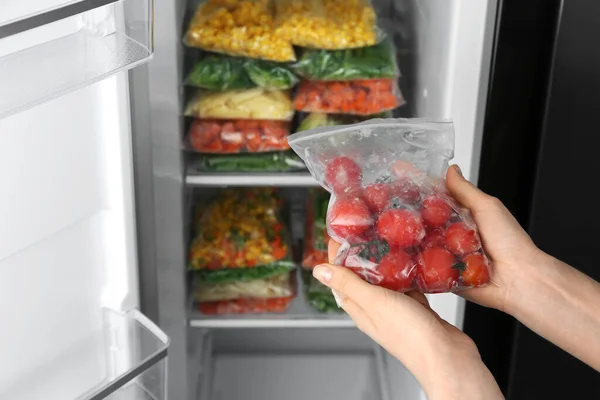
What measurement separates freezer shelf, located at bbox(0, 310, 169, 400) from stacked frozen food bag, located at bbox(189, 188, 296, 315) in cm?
45

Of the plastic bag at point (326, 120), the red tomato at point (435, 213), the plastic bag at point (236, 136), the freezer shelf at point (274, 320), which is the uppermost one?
the red tomato at point (435, 213)

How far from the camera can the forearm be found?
3.82 feet

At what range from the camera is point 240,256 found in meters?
1.80

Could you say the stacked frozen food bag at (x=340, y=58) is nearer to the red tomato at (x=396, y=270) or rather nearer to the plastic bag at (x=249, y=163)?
the plastic bag at (x=249, y=163)

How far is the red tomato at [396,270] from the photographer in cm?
109

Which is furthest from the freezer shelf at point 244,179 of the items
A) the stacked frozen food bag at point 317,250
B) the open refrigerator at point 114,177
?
the stacked frozen food bag at point 317,250

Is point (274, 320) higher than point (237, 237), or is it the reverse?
point (237, 237)

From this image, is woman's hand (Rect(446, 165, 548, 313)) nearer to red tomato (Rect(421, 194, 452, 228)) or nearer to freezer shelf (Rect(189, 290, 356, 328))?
red tomato (Rect(421, 194, 452, 228))

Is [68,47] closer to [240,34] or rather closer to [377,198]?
[377,198]

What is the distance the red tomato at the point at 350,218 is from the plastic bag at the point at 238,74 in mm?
564

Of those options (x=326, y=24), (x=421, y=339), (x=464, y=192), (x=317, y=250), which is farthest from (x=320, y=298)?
(x=421, y=339)

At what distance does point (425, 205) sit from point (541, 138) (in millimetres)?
359

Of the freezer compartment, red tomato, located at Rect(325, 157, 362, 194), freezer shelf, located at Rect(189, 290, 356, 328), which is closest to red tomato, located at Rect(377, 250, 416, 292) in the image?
red tomato, located at Rect(325, 157, 362, 194)

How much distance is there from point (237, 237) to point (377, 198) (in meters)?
0.73
